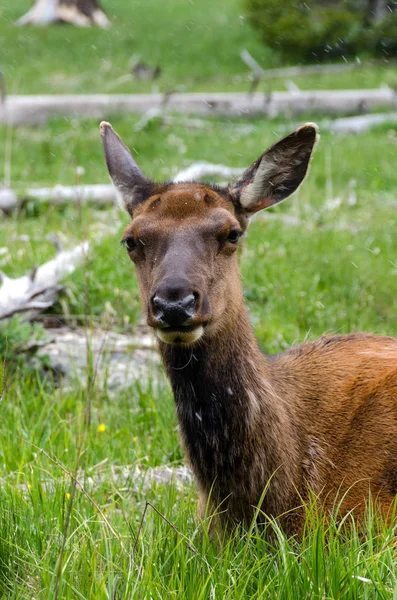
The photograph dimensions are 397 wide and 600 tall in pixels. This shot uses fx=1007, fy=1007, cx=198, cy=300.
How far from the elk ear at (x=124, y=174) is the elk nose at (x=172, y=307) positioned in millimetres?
Result: 1046

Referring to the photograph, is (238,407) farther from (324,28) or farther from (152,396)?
(324,28)

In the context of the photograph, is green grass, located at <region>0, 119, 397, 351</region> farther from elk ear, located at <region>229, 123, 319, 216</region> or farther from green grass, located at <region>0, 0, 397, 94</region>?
green grass, located at <region>0, 0, 397, 94</region>

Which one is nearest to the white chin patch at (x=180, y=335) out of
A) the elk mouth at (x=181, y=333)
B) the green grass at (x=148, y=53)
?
the elk mouth at (x=181, y=333)

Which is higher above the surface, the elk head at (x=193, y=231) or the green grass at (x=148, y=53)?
the elk head at (x=193, y=231)

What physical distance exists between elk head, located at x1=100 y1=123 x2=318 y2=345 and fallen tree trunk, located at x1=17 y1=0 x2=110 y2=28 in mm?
28407

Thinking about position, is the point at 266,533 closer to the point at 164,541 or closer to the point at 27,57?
the point at 164,541

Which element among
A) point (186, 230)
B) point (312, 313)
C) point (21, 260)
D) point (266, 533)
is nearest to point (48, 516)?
point (266, 533)

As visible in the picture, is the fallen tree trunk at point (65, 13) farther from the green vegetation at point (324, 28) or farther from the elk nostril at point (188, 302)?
the elk nostril at point (188, 302)

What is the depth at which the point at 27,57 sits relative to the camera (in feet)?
88.1

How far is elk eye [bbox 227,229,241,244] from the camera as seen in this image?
399cm

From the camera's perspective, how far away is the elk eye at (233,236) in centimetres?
399

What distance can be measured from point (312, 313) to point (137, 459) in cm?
264

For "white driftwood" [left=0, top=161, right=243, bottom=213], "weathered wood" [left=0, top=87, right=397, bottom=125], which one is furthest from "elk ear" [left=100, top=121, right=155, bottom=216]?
"weathered wood" [left=0, top=87, right=397, bottom=125]

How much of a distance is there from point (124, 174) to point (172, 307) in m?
1.35
